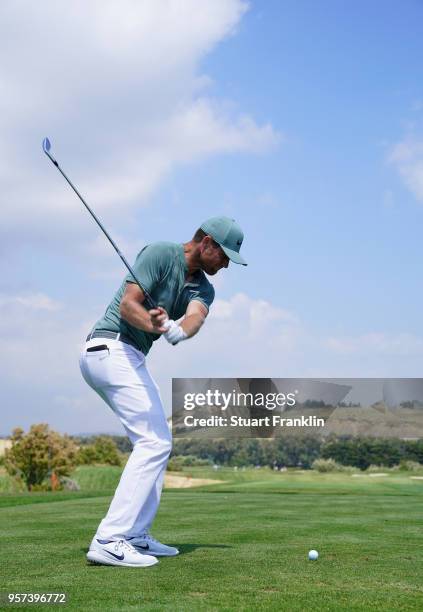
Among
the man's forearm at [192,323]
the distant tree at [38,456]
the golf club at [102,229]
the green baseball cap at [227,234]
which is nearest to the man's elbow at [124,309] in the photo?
the golf club at [102,229]

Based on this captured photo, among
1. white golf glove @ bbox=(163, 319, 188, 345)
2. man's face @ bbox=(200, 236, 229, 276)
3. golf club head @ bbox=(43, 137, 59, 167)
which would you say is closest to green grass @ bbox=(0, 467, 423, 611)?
white golf glove @ bbox=(163, 319, 188, 345)

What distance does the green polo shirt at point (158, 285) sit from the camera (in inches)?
234

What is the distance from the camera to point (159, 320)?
573 centimetres

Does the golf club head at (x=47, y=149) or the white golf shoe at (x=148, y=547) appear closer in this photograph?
the white golf shoe at (x=148, y=547)

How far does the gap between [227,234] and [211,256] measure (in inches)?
9.5

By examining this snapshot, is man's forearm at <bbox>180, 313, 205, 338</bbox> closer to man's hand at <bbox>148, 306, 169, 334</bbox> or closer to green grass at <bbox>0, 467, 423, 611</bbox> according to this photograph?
man's hand at <bbox>148, 306, 169, 334</bbox>

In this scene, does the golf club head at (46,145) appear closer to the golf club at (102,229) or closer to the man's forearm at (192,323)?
the golf club at (102,229)

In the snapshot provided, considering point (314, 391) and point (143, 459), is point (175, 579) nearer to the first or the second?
point (143, 459)

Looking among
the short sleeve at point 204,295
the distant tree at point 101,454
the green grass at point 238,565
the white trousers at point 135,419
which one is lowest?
the green grass at point 238,565

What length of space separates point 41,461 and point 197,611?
113 feet

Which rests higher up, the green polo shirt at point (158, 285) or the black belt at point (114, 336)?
the green polo shirt at point (158, 285)

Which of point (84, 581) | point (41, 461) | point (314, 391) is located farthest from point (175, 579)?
point (41, 461)

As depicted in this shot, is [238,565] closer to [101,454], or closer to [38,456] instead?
[38,456]

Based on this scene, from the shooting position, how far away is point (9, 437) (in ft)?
123
